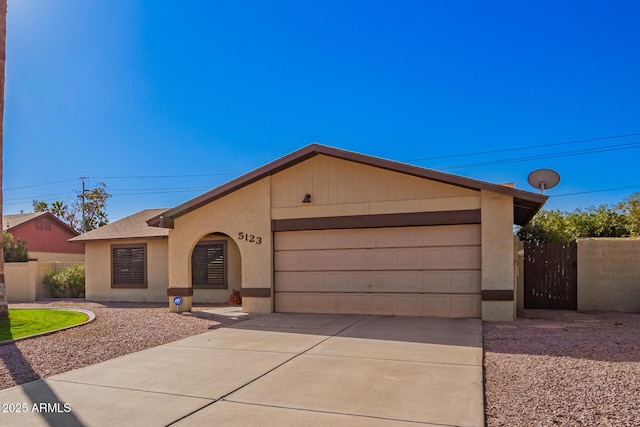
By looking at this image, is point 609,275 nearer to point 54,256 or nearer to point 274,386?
point 274,386

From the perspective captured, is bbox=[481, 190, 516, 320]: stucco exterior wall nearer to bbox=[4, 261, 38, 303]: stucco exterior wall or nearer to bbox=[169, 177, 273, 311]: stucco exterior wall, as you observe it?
bbox=[169, 177, 273, 311]: stucco exterior wall

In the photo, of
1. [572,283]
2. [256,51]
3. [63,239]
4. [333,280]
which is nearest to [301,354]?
[333,280]

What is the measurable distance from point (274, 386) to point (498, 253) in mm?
6985

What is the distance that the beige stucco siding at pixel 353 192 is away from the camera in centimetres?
1113

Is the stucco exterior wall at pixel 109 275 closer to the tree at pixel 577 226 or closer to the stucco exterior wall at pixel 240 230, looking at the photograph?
the stucco exterior wall at pixel 240 230

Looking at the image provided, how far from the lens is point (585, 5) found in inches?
473

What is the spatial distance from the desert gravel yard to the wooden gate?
3.44ft

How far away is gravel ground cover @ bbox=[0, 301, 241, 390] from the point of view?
6.54m

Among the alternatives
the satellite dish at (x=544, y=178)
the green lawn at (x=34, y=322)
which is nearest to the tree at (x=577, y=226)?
the satellite dish at (x=544, y=178)

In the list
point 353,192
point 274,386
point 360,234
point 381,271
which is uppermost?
point 353,192

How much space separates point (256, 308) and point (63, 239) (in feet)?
89.3

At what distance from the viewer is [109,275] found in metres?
17.6

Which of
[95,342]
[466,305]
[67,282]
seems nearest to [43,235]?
[67,282]

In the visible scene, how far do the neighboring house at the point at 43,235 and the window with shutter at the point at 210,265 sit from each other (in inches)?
699
